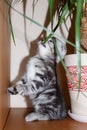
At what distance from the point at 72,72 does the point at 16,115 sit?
28 centimetres

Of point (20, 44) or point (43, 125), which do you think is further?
point (20, 44)

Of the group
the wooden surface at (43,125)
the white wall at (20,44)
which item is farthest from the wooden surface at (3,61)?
the white wall at (20,44)

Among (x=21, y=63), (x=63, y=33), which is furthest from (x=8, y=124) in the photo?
(x=63, y=33)

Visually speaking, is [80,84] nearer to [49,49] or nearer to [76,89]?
[76,89]

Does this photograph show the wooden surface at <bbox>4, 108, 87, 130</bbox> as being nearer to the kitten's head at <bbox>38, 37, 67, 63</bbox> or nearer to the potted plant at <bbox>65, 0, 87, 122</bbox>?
the potted plant at <bbox>65, 0, 87, 122</bbox>

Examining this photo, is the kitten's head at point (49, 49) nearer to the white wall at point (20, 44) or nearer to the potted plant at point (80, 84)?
the potted plant at point (80, 84)

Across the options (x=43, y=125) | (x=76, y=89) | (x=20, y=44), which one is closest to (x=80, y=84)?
(x=76, y=89)

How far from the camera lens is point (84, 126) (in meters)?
0.82

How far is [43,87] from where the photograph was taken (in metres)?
0.87

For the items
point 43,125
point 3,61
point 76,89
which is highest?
point 3,61

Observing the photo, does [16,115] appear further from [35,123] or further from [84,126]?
[84,126]

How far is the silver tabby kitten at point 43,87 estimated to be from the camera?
847mm

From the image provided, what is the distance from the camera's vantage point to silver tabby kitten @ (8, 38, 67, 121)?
847 millimetres

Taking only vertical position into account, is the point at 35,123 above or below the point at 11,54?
below
